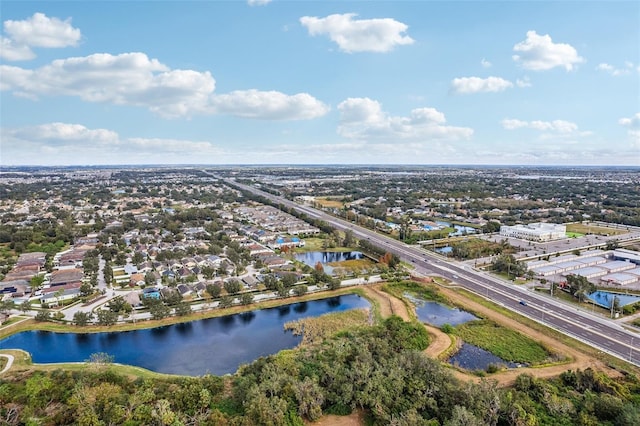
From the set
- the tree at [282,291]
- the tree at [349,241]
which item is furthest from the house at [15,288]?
the tree at [349,241]

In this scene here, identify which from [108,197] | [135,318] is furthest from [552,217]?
[108,197]

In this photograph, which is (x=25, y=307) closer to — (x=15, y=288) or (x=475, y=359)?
(x=15, y=288)

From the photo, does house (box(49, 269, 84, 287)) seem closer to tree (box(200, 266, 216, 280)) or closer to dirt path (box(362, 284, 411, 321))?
tree (box(200, 266, 216, 280))

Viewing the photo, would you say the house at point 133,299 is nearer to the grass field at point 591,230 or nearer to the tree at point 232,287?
the tree at point 232,287

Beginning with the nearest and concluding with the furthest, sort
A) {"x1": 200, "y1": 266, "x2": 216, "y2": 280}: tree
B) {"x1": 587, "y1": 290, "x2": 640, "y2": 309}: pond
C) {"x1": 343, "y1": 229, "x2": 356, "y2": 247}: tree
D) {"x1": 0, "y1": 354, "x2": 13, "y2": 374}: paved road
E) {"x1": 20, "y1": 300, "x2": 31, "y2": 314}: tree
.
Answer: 1. {"x1": 0, "y1": 354, "x2": 13, "y2": 374}: paved road
2. {"x1": 20, "y1": 300, "x2": 31, "y2": 314}: tree
3. {"x1": 587, "y1": 290, "x2": 640, "y2": 309}: pond
4. {"x1": 200, "y1": 266, "x2": 216, "y2": 280}: tree
5. {"x1": 343, "y1": 229, "x2": 356, "y2": 247}: tree

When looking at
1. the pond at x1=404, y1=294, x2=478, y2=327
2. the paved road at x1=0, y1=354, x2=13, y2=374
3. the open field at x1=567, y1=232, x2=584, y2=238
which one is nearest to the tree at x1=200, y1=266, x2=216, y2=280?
the paved road at x1=0, y1=354, x2=13, y2=374

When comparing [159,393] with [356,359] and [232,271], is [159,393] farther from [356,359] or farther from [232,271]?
[232,271]
